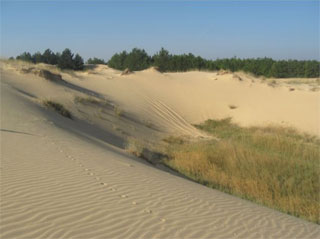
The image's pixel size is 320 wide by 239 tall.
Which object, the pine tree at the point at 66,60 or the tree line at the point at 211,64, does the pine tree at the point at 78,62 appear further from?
the tree line at the point at 211,64

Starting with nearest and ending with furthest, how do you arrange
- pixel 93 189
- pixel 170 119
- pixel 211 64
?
1. pixel 93 189
2. pixel 170 119
3. pixel 211 64

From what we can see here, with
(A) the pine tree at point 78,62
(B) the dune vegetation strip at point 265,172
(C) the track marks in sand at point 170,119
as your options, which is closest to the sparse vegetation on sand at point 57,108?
(B) the dune vegetation strip at point 265,172

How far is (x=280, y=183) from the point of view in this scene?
9.59m

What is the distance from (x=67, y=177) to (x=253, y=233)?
3.07m

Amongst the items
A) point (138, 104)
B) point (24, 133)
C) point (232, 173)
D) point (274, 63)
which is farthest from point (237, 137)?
point (274, 63)

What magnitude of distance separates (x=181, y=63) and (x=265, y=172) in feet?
102

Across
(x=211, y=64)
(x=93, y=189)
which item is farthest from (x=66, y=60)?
(x=93, y=189)

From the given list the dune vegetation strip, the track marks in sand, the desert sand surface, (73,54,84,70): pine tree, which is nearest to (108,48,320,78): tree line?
(73,54,84,70): pine tree

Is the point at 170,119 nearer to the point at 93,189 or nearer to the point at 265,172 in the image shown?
the point at 265,172

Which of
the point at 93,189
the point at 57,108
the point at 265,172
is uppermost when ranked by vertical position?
the point at 57,108

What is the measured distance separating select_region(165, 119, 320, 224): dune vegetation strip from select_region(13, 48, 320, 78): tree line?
21.8m

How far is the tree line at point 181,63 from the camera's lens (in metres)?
37.9

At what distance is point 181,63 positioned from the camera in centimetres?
4041

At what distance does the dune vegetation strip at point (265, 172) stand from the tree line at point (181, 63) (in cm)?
2179
